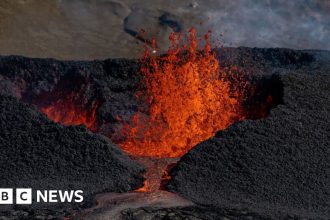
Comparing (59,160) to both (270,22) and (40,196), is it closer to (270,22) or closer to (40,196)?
(40,196)

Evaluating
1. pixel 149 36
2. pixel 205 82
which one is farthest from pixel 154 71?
pixel 149 36

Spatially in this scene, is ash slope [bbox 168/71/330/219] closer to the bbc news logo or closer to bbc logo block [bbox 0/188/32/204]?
the bbc news logo

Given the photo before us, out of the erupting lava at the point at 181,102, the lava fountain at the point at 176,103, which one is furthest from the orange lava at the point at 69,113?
the erupting lava at the point at 181,102

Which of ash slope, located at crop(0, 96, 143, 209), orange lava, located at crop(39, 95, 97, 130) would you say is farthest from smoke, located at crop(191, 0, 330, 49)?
ash slope, located at crop(0, 96, 143, 209)

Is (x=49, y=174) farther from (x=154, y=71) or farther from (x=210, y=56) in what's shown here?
(x=210, y=56)

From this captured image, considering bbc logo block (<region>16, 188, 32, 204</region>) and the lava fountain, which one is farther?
the lava fountain
